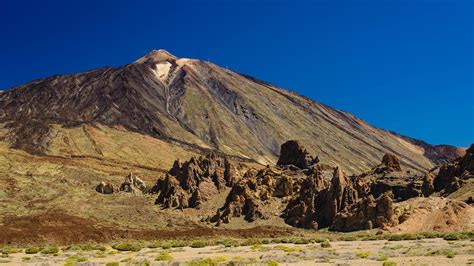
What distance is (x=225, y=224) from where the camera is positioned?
2908 inches

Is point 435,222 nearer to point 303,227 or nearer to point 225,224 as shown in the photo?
point 303,227

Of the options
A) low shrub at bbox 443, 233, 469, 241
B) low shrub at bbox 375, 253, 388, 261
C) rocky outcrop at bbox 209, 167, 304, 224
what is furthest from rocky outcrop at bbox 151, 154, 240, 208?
low shrub at bbox 375, 253, 388, 261

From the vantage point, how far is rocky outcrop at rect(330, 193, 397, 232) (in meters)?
59.4

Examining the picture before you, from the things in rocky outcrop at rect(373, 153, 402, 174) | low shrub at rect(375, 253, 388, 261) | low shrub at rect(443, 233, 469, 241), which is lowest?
low shrub at rect(375, 253, 388, 261)

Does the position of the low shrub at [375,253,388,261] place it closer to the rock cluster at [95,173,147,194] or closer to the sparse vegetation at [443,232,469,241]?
the sparse vegetation at [443,232,469,241]

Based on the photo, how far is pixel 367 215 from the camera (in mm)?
62000

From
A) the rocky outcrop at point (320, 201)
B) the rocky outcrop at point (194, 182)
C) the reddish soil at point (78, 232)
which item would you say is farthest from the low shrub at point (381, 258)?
the rocky outcrop at point (194, 182)

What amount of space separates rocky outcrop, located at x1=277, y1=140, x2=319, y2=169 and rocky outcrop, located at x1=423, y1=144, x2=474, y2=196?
135 feet

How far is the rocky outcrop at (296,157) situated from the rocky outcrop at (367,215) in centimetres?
4557

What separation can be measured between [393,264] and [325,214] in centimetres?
4436

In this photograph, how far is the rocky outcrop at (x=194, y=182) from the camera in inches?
3415

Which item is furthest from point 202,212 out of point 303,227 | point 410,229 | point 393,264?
point 393,264

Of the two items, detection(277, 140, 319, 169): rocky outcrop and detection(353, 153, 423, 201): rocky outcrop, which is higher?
detection(277, 140, 319, 169): rocky outcrop

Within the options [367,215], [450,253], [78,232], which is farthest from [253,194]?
[450,253]
